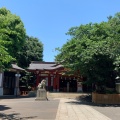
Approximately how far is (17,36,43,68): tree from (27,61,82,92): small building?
1700 millimetres

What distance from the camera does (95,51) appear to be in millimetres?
20312

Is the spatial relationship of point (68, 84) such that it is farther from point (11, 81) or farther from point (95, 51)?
point (95, 51)

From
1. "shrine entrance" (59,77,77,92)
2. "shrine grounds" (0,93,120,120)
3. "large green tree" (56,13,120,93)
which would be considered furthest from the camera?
"shrine entrance" (59,77,77,92)

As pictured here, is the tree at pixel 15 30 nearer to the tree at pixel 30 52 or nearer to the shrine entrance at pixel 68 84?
the tree at pixel 30 52

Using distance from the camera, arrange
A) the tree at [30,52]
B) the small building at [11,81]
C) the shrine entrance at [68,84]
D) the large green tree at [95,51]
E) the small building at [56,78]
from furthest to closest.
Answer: the tree at [30,52]
the shrine entrance at [68,84]
the small building at [56,78]
the small building at [11,81]
the large green tree at [95,51]

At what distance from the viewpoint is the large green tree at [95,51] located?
811 inches

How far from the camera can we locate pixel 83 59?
2077 centimetres

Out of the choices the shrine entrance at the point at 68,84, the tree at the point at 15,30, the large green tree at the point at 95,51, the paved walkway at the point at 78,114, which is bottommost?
the paved walkway at the point at 78,114

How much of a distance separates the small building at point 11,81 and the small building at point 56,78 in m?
2.82

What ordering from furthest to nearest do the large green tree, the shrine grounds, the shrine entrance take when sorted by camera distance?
the shrine entrance < the large green tree < the shrine grounds

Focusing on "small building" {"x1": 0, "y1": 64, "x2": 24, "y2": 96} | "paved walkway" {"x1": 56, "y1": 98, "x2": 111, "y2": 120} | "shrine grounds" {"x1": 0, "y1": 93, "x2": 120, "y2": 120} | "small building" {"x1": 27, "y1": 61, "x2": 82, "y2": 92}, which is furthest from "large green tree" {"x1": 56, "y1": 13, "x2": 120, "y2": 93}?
"small building" {"x1": 0, "y1": 64, "x2": 24, "y2": 96}

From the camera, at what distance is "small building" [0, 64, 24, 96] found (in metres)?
35.3

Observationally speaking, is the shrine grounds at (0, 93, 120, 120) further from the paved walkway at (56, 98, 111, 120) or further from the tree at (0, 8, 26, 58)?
the tree at (0, 8, 26, 58)

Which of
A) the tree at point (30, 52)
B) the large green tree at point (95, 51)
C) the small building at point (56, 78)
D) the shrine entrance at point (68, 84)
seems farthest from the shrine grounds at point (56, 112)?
the tree at point (30, 52)
